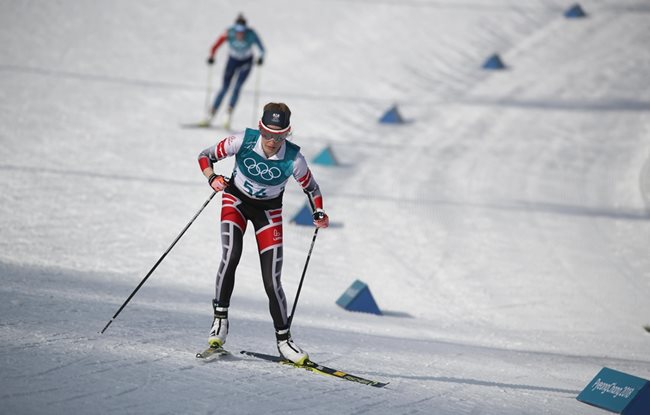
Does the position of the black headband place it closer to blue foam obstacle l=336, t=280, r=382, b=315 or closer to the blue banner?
the blue banner

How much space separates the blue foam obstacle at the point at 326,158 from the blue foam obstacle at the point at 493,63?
751 centimetres

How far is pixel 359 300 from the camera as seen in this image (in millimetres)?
9086

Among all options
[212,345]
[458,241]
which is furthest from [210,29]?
[212,345]

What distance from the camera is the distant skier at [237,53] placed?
48.1 ft

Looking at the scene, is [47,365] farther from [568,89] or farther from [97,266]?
[568,89]

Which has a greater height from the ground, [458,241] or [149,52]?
[149,52]

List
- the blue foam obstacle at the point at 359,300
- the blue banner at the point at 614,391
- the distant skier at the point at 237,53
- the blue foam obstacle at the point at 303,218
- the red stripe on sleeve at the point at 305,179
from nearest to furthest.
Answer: the blue banner at the point at 614,391, the red stripe on sleeve at the point at 305,179, the blue foam obstacle at the point at 359,300, the blue foam obstacle at the point at 303,218, the distant skier at the point at 237,53

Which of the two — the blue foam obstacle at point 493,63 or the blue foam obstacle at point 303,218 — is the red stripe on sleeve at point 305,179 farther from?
the blue foam obstacle at point 493,63

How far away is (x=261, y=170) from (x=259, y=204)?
0.28 metres

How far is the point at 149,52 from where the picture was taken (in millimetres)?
18953

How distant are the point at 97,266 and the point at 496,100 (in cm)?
1144

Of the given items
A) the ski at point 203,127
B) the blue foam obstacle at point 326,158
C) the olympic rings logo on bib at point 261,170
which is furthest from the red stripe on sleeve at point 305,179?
the ski at point 203,127

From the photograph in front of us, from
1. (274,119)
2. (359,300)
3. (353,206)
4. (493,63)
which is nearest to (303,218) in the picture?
(353,206)

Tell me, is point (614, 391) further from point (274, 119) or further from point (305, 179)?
point (274, 119)
